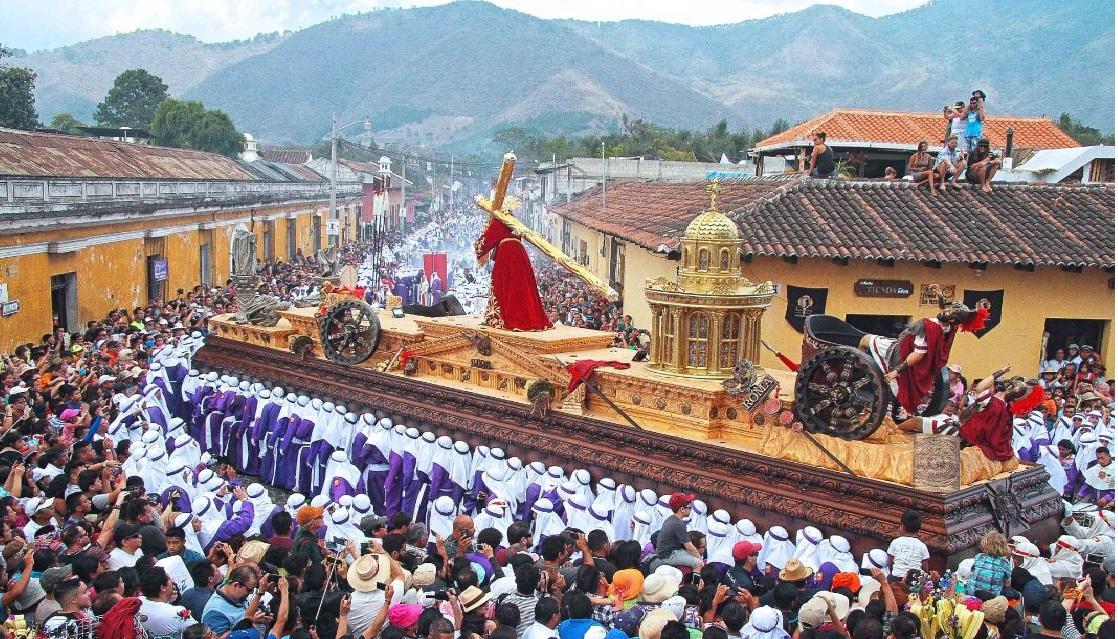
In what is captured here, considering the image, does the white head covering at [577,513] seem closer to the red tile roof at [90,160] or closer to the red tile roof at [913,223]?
the red tile roof at [913,223]

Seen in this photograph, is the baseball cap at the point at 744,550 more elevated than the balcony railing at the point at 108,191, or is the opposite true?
the balcony railing at the point at 108,191

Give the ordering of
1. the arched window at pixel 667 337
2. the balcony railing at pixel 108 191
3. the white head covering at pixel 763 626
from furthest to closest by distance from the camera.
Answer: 1. the balcony railing at pixel 108 191
2. the arched window at pixel 667 337
3. the white head covering at pixel 763 626

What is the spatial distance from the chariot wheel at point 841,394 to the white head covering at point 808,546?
1.03 metres

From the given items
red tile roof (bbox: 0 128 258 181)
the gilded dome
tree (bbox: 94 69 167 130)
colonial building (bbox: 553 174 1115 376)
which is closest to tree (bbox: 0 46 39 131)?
red tile roof (bbox: 0 128 258 181)

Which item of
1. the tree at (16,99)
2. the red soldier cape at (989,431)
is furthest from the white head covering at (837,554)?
the tree at (16,99)

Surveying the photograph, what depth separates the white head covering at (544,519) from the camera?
8.91 metres

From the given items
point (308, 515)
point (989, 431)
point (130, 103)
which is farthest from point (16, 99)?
point (989, 431)

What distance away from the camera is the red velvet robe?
12.4 m

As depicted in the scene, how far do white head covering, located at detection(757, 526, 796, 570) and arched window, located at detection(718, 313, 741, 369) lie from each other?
7.24ft

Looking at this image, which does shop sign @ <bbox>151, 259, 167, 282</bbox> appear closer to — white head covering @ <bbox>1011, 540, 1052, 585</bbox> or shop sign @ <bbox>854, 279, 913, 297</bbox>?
shop sign @ <bbox>854, 279, 913, 297</bbox>

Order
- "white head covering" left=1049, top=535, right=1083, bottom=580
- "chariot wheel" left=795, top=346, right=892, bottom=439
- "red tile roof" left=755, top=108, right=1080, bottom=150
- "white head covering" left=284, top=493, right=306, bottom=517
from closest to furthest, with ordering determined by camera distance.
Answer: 1. "white head covering" left=1049, top=535, right=1083, bottom=580
2. "white head covering" left=284, top=493, right=306, bottom=517
3. "chariot wheel" left=795, top=346, right=892, bottom=439
4. "red tile roof" left=755, top=108, right=1080, bottom=150

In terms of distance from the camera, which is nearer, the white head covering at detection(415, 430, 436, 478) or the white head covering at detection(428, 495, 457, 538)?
the white head covering at detection(428, 495, 457, 538)

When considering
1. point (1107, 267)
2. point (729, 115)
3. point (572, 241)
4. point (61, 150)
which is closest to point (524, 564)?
point (1107, 267)

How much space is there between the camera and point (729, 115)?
6949 inches
